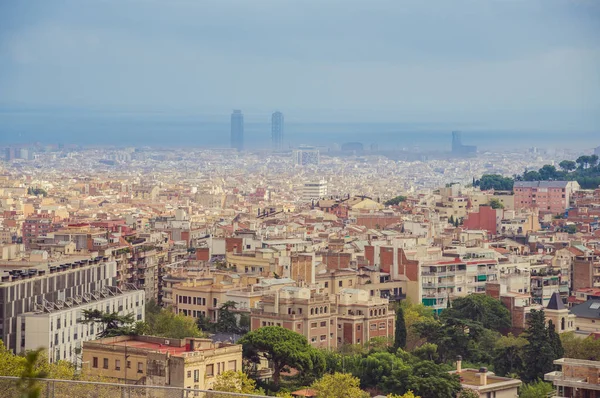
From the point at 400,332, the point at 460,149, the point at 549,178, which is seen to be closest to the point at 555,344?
the point at 400,332

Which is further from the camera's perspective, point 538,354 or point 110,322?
point 110,322

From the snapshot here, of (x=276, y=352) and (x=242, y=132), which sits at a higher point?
(x=242, y=132)

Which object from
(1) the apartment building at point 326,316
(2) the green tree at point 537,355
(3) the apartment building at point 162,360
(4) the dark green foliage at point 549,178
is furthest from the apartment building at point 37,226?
(3) the apartment building at point 162,360

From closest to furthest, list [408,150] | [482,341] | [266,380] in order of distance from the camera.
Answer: [266,380], [482,341], [408,150]

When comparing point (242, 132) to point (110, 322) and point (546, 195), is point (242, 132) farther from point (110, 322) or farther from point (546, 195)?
point (110, 322)

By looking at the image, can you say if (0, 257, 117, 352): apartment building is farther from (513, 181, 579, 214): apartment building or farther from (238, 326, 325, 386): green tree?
(513, 181, 579, 214): apartment building

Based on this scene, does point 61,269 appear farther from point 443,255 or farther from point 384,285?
point 443,255

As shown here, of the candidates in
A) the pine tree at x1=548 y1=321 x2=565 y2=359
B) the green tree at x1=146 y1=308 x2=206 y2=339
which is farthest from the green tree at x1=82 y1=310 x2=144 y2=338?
the pine tree at x1=548 y1=321 x2=565 y2=359

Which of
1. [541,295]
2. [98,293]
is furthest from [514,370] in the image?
[541,295]

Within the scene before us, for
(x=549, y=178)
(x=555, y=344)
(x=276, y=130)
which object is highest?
(x=276, y=130)
